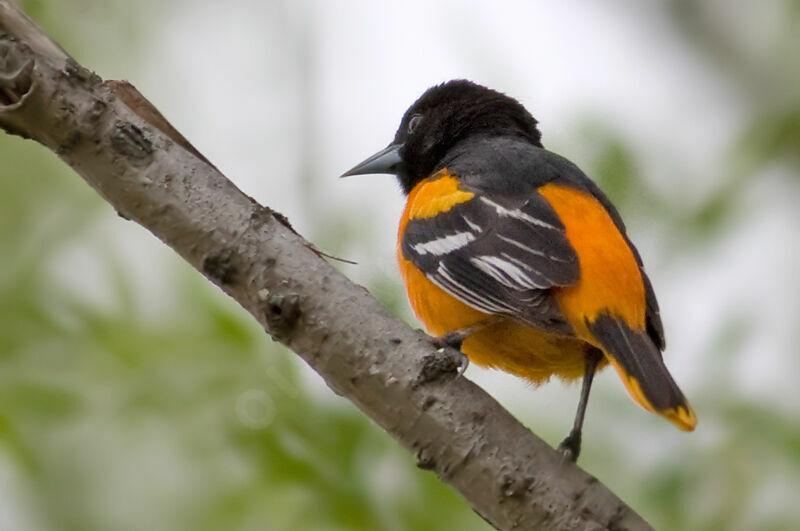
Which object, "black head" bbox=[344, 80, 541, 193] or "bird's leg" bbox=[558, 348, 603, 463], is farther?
"black head" bbox=[344, 80, 541, 193]

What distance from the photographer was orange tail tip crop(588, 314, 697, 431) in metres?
2.43

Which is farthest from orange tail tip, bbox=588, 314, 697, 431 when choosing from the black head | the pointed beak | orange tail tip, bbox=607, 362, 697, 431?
the pointed beak

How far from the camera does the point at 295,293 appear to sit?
253 centimetres

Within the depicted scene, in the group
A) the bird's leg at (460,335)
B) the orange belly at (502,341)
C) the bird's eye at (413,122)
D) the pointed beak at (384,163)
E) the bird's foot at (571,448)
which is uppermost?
the bird's eye at (413,122)

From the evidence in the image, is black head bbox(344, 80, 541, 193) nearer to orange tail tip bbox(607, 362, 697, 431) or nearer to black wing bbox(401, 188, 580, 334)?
black wing bbox(401, 188, 580, 334)

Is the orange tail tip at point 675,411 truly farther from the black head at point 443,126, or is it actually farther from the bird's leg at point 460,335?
the black head at point 443,126

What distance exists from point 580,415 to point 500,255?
59cm

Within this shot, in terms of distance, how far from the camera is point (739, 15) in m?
5.09

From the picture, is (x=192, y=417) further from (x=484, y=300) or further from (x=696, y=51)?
(x=696, y=51)

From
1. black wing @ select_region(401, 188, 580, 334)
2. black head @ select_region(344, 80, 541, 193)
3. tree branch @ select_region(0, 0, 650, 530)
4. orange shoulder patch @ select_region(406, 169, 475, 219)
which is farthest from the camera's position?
black head @ select_region(344, 80, 541, 193)

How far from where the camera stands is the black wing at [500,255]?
2.96 m

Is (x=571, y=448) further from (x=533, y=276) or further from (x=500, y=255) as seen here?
(x=500, y=255)

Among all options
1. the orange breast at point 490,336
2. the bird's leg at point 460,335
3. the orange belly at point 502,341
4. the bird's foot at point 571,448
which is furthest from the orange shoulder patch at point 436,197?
the bird's foot at point 571,448

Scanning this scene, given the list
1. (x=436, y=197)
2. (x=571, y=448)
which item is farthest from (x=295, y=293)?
(x=436, y=197)
